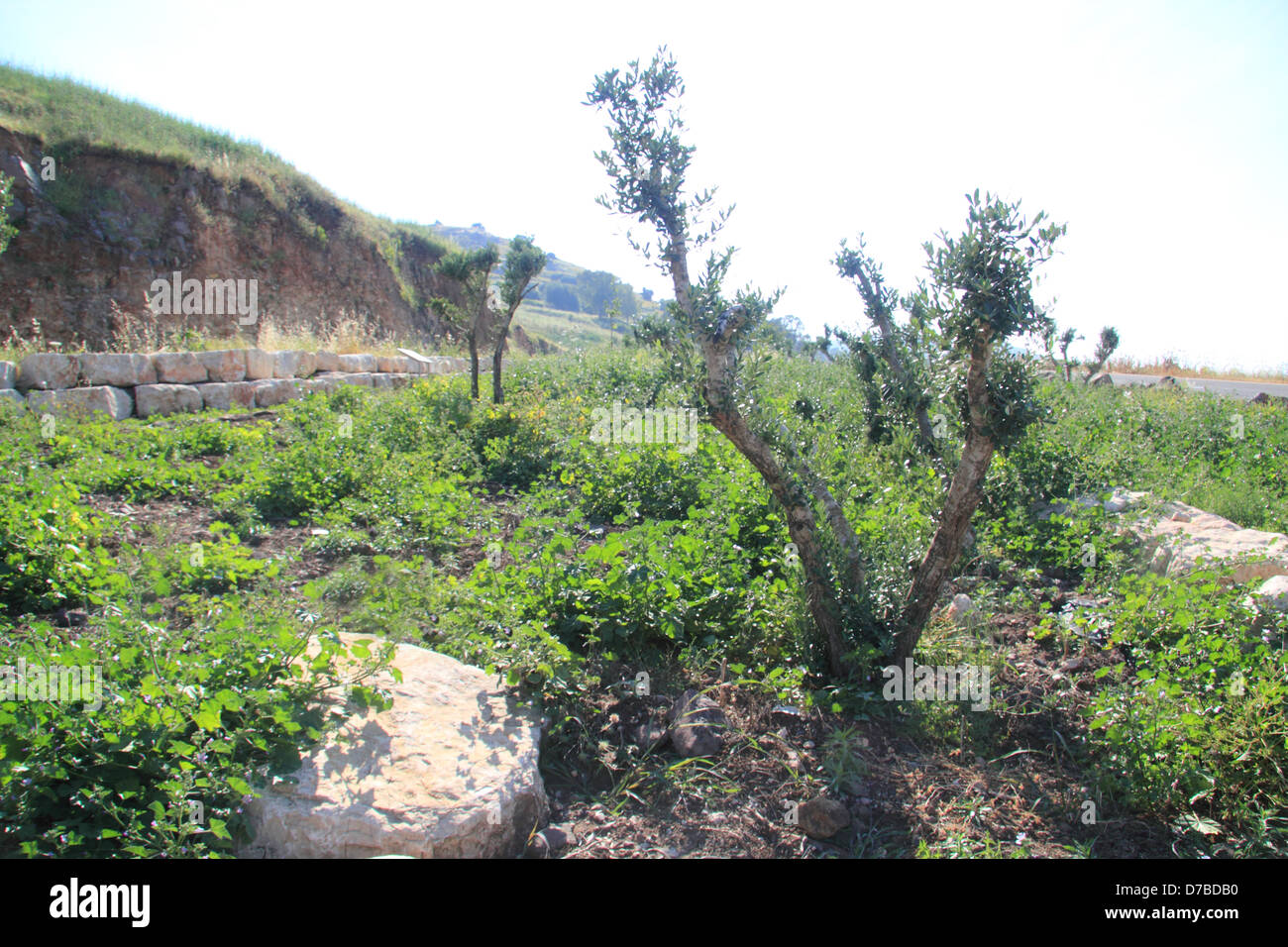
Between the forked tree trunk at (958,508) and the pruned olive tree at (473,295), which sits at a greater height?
the pruned olive tree at (473,295)

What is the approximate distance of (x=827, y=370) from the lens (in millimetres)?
15828

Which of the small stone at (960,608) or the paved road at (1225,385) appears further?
the paved road at (1225,385)

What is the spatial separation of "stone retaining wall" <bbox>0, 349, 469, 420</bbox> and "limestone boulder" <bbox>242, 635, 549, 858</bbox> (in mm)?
8292

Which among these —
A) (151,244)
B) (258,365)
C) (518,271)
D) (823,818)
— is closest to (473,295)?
(518,271)

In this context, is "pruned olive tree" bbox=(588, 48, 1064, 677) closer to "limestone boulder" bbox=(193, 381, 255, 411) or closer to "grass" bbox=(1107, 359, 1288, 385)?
"limestone boulder" bbox=(193, 381, 255, 411)

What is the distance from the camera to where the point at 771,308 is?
12.7 feet

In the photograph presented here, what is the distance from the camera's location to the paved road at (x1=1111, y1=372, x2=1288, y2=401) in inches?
584

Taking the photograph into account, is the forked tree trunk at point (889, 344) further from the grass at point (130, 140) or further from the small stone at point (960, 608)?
the grass at point (130, 140)

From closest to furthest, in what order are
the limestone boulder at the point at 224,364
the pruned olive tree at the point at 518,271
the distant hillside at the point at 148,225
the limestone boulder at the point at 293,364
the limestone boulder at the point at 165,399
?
the limestone boulder at the point at 165,399
the limestone boulder at the point at 224,364
the limestone boulder at the point at 293,364
the pruned olive tree at the point at 518,271
the distant hillside at the point at 148,225

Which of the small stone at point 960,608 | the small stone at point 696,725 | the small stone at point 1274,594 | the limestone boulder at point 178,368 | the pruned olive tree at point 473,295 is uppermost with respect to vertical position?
the pruned olive tree at point 473,295

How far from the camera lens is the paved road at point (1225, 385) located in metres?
14.8

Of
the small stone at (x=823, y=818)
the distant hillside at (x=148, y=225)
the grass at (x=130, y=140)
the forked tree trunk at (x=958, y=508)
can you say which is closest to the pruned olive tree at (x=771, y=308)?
the forked tree trunk at (x=958, y=508)

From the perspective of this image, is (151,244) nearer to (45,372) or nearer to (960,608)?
(45,372)
